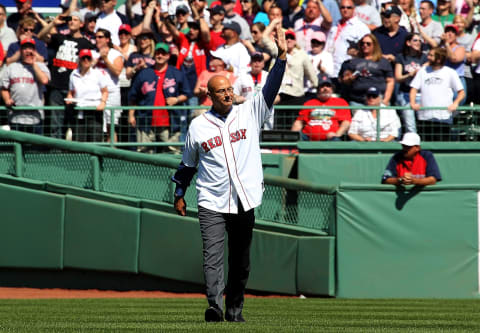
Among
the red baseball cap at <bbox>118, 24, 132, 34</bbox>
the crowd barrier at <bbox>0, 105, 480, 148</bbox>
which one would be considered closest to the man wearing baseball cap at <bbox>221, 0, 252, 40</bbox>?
the red baseball cap at <bbox>118, 24, 132, 34</bbox>

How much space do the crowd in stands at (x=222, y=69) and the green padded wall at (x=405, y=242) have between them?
7.00 ft

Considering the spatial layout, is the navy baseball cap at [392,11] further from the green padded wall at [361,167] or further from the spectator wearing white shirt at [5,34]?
the spectator wearing white shirt at [5,34]

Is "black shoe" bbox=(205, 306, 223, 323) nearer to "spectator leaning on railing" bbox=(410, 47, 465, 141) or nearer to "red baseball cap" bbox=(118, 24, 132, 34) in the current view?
"spectator leaning on railing" bbox=(410, 47, 465, 141)

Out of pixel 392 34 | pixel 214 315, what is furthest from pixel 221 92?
pixel 392 34

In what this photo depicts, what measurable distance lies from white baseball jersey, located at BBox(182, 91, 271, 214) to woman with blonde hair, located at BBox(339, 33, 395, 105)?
725cm

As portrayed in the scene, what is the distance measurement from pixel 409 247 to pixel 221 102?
5618 mm

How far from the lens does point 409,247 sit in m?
11.9

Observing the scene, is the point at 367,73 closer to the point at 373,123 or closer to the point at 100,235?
the point at 373,123

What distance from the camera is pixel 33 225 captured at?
519 inches

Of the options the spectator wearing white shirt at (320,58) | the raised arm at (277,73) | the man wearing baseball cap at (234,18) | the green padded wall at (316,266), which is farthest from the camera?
the man wearing baseball cap at (234,18)

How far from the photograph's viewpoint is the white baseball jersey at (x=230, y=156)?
23.0 feet

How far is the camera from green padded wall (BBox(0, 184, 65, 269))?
13.1m

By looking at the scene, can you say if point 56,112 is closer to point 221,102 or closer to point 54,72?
point 54,72


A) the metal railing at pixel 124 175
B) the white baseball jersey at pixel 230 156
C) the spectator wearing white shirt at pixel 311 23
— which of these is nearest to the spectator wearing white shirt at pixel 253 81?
the metal railing at pixel 124 175
